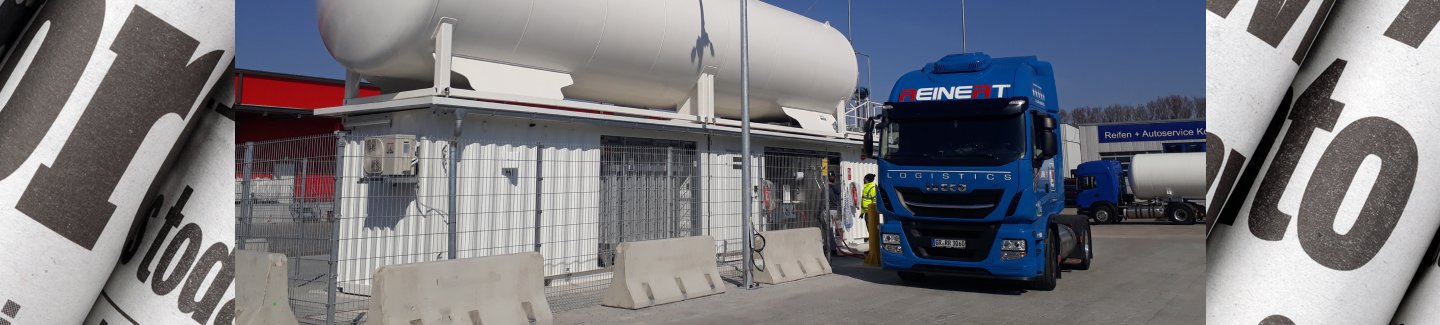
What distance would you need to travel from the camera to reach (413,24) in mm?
7762

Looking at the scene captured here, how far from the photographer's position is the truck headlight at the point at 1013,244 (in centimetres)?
812

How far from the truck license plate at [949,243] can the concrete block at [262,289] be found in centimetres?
642

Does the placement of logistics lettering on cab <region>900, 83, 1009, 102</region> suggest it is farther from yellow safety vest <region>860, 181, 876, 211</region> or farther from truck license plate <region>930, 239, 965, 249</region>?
yellow safety vest <region>860, 181, 876, 211</region>

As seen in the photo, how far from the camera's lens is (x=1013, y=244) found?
817cm

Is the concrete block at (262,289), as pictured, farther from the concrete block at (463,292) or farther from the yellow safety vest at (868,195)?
the yellow safety vest at (868,195)

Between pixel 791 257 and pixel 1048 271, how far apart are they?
3.12m

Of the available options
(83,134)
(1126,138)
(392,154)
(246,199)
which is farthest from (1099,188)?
(83,134)

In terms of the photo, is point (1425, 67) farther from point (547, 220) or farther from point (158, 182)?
point (547, 220)

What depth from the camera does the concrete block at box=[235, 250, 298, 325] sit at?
5.23 meters

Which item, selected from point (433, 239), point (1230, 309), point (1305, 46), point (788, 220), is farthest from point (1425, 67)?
point (788, 220)

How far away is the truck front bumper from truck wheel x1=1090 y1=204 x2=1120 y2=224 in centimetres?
1730

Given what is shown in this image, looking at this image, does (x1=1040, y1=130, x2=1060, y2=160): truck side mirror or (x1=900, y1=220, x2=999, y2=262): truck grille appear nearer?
(x1=1040, y1=130, x2=1060, y2=160): truck side mirror

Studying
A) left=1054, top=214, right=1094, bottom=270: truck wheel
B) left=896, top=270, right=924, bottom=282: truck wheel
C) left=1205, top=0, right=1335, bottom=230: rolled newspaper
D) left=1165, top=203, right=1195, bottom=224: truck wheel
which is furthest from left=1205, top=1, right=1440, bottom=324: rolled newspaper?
left=1165, top=203, right=1195, bottom=224: truck wheel

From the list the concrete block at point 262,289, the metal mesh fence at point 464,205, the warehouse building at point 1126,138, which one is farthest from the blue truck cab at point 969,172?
the warehouse building at point 1126,138
